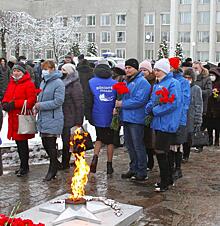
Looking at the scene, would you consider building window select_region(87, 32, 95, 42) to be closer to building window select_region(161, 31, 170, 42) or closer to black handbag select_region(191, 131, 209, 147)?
building window select_region(161, 31, 170, 42)

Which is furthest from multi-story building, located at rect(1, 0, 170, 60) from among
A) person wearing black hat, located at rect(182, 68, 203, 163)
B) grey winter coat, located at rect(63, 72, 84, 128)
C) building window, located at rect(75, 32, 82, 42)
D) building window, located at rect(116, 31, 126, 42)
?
grey winter coat, located at rect(63, 72, 84, 128)

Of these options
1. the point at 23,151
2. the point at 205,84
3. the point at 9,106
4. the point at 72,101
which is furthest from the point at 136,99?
the point at 205,84

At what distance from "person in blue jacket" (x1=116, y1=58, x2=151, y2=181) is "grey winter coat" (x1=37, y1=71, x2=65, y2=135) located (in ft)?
3.09

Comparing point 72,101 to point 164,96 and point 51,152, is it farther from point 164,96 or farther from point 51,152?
point 164,96

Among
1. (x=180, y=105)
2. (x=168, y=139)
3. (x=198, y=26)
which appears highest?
(x=198, y=26)

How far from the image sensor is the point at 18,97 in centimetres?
747

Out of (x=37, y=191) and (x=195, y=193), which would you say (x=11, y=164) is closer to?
(x=37, y=191)

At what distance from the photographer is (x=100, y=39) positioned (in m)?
75.9

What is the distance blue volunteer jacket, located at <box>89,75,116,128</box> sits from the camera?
25.2 ft

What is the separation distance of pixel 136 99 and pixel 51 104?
132cm

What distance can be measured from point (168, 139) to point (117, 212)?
1.97 m

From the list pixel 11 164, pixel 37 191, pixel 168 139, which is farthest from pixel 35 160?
pixel 168 139

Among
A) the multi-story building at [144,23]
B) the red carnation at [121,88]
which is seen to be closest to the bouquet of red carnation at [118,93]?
the red carnation at [121,88]

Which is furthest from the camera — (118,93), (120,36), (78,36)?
(120,36)
